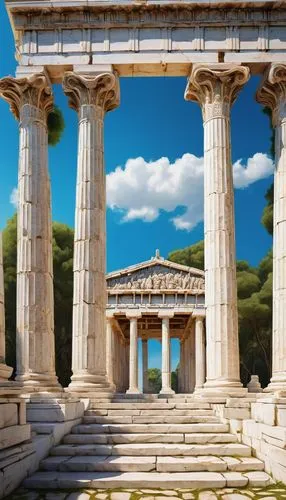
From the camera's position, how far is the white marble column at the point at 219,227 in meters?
30.4

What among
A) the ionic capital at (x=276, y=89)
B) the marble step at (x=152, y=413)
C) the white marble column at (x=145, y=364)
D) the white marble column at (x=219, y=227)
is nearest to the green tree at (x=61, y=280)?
the white marble column at (x=145, y=364)

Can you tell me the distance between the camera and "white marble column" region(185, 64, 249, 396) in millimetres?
30406

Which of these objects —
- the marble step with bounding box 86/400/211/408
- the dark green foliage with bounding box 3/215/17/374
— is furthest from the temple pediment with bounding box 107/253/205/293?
the marble step with bounding box 86/400/211/408

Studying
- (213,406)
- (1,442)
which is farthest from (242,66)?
(1,442)

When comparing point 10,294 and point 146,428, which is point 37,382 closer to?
point 146,428

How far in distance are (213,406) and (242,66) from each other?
18781mm

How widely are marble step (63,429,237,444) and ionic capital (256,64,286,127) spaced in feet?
59.4

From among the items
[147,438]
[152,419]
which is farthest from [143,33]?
[147,438]

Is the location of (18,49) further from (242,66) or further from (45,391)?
(45,391)

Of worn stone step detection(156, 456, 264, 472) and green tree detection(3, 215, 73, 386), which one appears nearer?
worn stone step detection(156, 456, 264, 472)

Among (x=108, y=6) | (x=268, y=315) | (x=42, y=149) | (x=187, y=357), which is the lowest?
(x=187, y=357)

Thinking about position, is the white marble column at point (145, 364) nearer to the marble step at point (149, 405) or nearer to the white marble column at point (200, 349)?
the white marble column at point (200, 349)

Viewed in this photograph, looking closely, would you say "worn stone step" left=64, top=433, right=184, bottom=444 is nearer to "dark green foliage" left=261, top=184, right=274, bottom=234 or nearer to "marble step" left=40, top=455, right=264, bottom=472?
"marble step" left=40, top=455, right=264, bottom=472

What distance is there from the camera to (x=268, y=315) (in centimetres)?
7362
